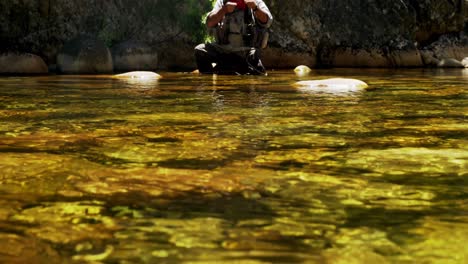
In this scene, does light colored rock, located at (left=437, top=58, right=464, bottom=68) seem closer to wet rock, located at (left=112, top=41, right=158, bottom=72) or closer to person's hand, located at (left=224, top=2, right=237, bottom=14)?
wet rock, located at (left=112, top=41, right=158, bottom=72)

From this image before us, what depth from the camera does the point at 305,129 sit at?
7.26ft

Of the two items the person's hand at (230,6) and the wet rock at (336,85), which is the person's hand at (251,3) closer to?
the person's hand at (230,6)

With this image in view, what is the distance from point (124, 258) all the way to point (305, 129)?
59.6 inches

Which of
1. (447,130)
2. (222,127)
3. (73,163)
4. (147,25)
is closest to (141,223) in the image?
(73,163)

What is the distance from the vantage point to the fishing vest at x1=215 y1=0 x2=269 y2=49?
817cm

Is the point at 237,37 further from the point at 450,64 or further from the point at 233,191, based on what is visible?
the point at 233,191

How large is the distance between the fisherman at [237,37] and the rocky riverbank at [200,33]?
236 centimetres

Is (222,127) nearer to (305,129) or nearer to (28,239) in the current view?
(305,129)

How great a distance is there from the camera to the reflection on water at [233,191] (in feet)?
2.68

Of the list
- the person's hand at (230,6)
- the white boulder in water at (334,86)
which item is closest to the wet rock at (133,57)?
the person's hand at (230,6)

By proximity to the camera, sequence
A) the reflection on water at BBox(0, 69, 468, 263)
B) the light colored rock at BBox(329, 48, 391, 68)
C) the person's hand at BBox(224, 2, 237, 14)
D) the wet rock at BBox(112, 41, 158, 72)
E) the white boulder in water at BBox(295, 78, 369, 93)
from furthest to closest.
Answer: the light colored rock at BBox(329, 48, 391, 68) < the wet rock at BBox(112, 41, 158, 72) < the person's hand at BBox(224, 2, 237, 14) < the white boulder in water at BBox(295, 78, 369, 93) < the reflection on water at BBox(0, 69, 468, 263)

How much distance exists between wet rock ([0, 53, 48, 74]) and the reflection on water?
7.26m

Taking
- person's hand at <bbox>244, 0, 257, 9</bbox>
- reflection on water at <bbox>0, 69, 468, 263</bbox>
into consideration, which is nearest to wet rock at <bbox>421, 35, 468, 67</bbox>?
person's hand at <bbox>244, 0, 257, 9</bbox>

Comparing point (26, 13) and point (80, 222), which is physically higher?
point (26, 13)
